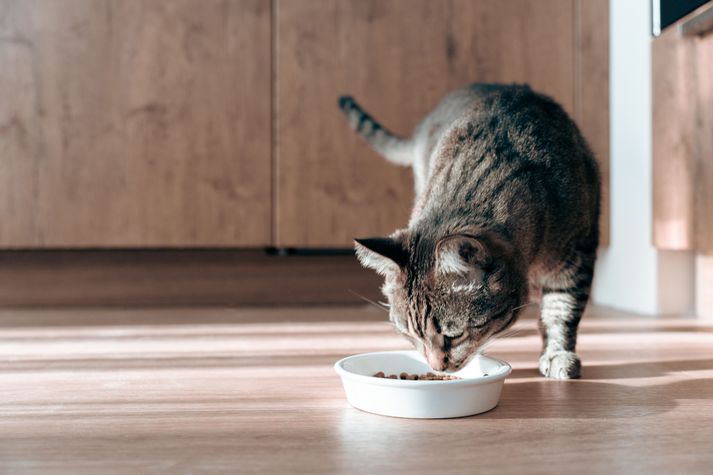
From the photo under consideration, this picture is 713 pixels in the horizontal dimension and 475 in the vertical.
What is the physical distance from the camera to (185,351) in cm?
161

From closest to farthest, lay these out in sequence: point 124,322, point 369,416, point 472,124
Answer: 1. point 369,416
2. point 472,124
3. point 124,322

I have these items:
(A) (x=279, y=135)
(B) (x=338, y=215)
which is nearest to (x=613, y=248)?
(B) (x=338, y=215)

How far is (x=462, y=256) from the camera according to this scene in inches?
41.1

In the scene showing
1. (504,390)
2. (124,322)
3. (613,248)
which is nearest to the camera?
(504,390)

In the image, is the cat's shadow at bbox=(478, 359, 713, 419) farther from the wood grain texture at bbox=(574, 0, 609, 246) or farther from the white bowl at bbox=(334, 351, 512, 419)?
the wood grain texture at bbox=(574, 0, 609, 246)

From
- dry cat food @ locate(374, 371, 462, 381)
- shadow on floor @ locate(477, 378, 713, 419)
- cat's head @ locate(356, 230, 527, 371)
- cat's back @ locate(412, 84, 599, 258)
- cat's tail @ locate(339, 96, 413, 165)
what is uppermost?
cat's tail @ locate(339, 96, 413, 165)

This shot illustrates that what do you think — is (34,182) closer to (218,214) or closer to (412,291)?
(218,214)

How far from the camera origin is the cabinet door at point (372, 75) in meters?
2.34

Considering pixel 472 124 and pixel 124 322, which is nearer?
pixel 472 124

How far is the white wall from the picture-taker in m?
2.19

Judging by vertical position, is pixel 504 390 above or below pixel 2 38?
below

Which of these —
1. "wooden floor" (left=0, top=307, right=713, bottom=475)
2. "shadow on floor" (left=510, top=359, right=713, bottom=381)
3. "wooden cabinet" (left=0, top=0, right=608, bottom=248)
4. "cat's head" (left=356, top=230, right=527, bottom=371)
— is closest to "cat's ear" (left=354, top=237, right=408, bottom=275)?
"cat's head" (left=356, top=230, right=527, bottom=371)

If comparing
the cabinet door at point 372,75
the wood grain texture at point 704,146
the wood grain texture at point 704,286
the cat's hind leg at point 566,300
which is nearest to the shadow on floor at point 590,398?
the cat's hind leg at point 566,300

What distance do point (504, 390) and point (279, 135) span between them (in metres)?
1.36
